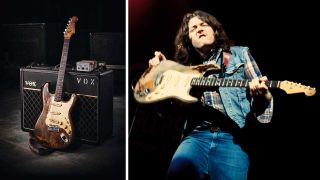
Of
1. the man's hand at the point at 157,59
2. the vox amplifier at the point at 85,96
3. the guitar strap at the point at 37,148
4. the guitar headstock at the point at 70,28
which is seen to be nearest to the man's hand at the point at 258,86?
the man's hand at the point at 157,59

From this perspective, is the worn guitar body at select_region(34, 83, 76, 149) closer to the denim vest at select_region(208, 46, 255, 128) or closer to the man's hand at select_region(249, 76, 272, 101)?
the denim vest at select_region(208, 46, 255, 128)

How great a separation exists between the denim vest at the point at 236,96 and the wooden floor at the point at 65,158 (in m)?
1.19

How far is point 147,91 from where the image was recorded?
10.6ft

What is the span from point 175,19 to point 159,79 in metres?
0.63

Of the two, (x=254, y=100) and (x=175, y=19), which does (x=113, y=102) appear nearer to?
(x=175, y=19)

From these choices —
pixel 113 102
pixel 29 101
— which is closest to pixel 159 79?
pixel 113 102

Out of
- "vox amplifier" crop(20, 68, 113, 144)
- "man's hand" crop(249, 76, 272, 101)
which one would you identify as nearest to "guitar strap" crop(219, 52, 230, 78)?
"man's hand" crop(249, 76, 272, 101)

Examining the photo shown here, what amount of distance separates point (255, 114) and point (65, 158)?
208cm

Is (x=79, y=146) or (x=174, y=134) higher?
(x=174, y=134)

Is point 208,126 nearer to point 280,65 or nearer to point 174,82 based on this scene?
point 174,82

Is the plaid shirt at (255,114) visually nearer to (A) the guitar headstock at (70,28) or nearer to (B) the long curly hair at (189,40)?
(B) the long curly hair at (189,40)

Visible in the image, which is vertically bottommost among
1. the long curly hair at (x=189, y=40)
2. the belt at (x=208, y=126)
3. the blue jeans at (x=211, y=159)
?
the blue jeans at (x=211, y=159)

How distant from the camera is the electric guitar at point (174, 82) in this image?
2.91 meters

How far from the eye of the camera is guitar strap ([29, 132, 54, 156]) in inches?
158
